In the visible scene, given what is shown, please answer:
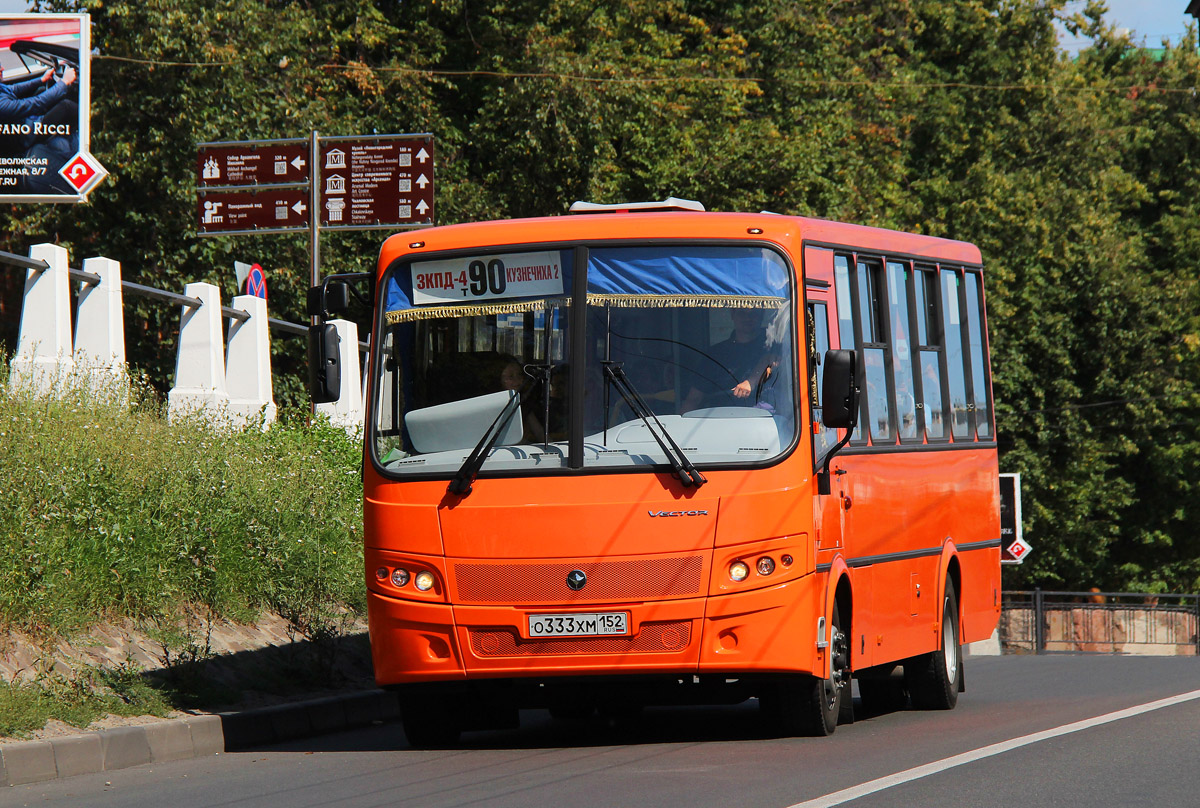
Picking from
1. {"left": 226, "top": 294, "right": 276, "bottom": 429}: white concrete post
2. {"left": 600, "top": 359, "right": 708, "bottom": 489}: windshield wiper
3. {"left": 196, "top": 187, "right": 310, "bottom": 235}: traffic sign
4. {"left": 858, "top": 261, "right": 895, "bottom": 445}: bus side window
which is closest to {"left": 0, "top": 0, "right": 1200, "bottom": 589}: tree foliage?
{"left": 196, "top": 187, "right": 310, "bottom": 235}: traffic sign

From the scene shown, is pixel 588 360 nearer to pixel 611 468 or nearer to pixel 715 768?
pixel 611 468

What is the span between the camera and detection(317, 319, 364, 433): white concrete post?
79.4 ft

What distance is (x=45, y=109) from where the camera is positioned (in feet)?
73.4

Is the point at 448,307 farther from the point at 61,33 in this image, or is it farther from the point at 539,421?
the point at 61,33

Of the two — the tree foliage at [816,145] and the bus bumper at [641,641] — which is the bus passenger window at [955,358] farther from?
the tree foliage at [816,145]

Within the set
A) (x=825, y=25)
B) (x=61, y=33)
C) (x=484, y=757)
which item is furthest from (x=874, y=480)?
(x=825, y=25)

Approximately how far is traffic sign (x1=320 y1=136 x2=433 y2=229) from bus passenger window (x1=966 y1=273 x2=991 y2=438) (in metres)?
12.1

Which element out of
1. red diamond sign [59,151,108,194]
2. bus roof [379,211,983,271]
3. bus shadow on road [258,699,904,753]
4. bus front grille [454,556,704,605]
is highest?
red diamond sign [59,151,108,194]

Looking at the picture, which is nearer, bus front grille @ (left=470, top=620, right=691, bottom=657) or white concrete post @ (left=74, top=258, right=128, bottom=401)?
bus front grille @ (left=470, top=620, right=691, bottom=657)

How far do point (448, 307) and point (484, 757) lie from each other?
8.64ft

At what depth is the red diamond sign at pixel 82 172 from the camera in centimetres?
2198

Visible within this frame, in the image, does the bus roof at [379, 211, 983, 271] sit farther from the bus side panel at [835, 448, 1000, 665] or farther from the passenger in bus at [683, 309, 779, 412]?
the bus side panel at [835, 448, 1000, 665]

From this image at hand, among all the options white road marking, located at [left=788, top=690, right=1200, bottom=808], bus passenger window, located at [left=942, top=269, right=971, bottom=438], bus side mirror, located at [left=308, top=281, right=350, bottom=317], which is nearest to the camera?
white road marking, located at [left=788, top=690, right=1200, bottom=808]

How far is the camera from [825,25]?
41625 millimetres
